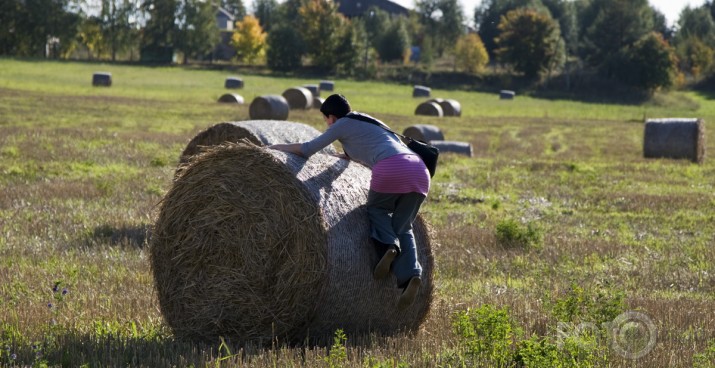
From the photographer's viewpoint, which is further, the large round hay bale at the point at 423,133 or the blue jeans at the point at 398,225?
the large round hay bale at the point at 423,133

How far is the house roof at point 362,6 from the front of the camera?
150000mm

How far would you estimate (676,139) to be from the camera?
1018 inches

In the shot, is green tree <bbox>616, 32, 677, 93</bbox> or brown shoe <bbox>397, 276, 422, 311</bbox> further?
green tree <bbox>616, 32, 677, 93</bbox>

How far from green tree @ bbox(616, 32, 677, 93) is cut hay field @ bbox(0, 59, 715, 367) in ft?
207

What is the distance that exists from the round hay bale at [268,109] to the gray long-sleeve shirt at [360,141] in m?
27.0

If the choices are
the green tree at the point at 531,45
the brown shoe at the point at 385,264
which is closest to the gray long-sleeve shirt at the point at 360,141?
the brown shoe at the point at 385,264

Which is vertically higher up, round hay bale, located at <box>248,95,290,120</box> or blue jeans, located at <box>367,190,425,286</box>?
blue jeans, located at <box>367,190,425,286</box>

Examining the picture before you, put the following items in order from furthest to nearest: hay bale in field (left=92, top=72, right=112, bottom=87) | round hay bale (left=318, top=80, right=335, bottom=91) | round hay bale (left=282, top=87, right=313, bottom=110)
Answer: round hay bale (left=318, top=80, right=335, bottom=91)
hay bale in field (left=92, top=72, right=112, bottom=87)
round hay bale (left=282, top=87, right=313, bottom=110)

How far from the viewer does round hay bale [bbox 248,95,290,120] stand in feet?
115

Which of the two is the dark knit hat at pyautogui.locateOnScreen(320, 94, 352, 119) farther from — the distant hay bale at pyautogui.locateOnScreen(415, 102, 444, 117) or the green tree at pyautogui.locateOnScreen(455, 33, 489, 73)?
the green tree at pyautogui.locateOnScreen(455, 33, 489, 73)

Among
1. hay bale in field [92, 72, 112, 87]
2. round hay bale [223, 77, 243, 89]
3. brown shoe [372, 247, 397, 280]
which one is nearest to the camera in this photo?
brown shoe [372, 247, 397, 280]

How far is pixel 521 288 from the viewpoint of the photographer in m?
9.81

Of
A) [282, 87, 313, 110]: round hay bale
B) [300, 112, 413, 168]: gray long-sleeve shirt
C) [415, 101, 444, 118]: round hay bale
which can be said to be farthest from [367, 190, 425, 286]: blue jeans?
[415, 101, 444, 118]: round hay bale

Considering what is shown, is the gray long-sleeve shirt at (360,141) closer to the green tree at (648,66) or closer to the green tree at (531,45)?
the green tree at (648,66)
